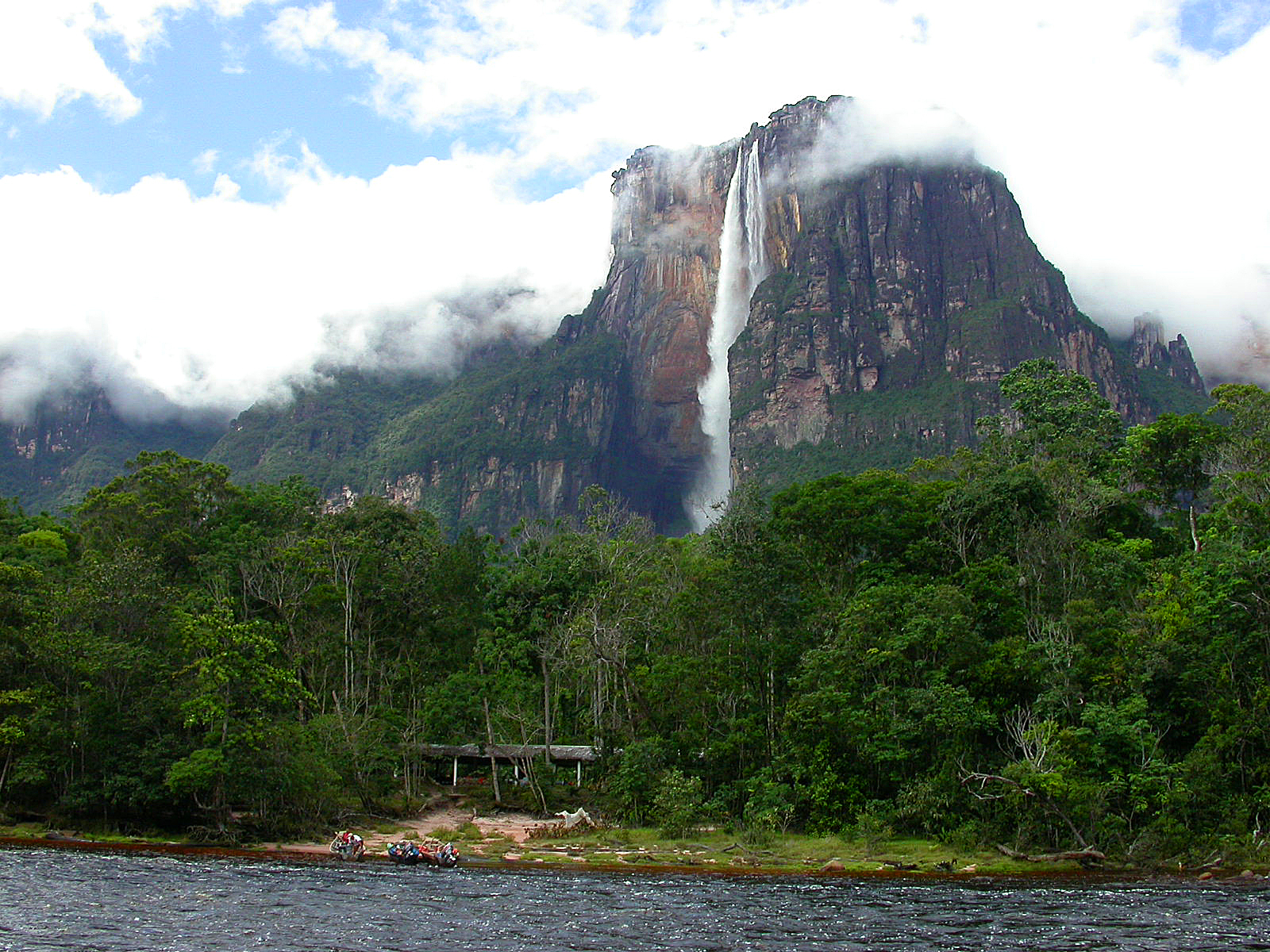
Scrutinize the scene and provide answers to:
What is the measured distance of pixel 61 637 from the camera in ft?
121

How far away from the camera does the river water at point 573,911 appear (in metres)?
21.3

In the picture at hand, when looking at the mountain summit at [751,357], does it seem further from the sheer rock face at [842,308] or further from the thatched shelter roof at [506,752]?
the thatched shelter roof at [506,752]

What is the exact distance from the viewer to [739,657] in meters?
42.7

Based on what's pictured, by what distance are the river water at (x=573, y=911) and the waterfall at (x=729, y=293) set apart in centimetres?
12745

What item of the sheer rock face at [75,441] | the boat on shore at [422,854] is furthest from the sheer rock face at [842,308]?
the boat on shore at [422,854]

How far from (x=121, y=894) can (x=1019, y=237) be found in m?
149

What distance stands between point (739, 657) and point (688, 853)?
932 cm

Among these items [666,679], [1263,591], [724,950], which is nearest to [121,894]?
[724,950]

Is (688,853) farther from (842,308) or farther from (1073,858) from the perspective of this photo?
(842,308)

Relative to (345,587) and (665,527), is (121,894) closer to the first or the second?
(345,587)

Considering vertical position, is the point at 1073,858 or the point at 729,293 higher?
the point at 729,293

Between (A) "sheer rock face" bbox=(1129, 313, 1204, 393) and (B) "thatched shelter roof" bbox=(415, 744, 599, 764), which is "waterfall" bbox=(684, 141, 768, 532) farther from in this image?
(B) "thatched shelter roof" bbox=(415, 744, 599, 764)

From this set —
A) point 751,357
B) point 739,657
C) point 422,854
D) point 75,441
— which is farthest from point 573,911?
point 75,441

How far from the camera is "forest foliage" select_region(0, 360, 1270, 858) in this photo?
34.4m
